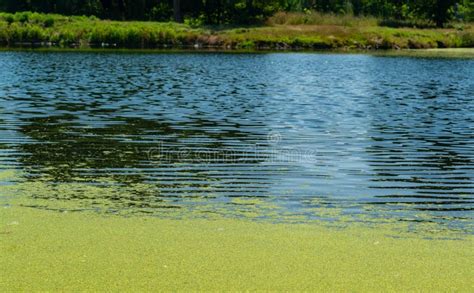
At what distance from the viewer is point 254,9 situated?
81.4 meters

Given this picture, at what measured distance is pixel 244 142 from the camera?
18.2m

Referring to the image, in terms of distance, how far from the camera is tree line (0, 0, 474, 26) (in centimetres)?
8231

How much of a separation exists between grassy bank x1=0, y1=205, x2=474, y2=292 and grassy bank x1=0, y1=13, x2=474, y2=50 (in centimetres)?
6309

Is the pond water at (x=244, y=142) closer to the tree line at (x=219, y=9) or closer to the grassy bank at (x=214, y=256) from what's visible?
the grassy bank at (x=214, y=256)

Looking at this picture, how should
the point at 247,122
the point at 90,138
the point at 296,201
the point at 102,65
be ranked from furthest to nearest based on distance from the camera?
the point at 102,65, the point at 247,122, the point at 90,138, the point at 296,201

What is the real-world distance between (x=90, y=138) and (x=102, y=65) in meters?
29.9

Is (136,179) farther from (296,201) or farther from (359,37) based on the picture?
(359,37)

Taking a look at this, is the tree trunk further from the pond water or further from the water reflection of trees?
the water reflection of trees

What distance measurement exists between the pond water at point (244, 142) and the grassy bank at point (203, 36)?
3178cm

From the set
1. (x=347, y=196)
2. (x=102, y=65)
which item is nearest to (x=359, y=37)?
(x=102, y=65)

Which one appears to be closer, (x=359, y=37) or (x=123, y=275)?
(x=123, y=275)

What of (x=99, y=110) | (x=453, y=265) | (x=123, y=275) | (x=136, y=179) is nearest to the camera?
(x=123, y=275)

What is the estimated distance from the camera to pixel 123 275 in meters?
7.75

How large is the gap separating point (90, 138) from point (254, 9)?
2568 inches
